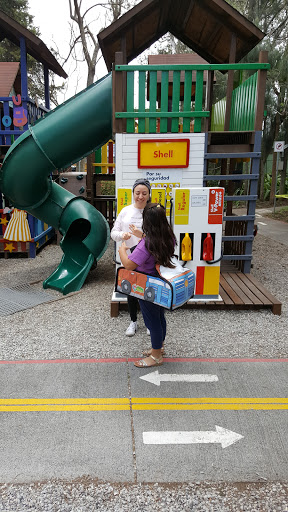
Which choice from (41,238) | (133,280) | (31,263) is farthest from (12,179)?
(133,280)

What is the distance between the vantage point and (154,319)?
3590 mm

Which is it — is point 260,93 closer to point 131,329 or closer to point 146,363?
point 131,329

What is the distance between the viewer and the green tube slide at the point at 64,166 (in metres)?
5.95

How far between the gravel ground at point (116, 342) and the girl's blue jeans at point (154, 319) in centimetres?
52

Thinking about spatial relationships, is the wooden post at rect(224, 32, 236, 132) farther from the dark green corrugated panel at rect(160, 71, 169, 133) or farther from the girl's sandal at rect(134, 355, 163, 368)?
the girl's sandal at rect(134, 355, 163, 368)

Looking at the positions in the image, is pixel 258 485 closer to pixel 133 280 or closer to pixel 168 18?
pixel 133 280

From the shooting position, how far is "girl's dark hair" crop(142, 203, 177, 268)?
3.27 m

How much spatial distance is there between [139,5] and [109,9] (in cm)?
1688

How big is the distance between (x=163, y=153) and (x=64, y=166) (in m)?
1.85

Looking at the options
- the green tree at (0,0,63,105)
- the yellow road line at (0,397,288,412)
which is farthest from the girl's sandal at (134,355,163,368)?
the green tree at (0,0,63,105)

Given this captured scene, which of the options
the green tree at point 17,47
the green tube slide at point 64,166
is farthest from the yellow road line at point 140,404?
the green tree at point 17,47

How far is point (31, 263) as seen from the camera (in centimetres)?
833

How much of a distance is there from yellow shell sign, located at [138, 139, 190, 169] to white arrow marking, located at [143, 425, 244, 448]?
370 centimetres

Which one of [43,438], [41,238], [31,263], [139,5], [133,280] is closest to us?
[43,438]
